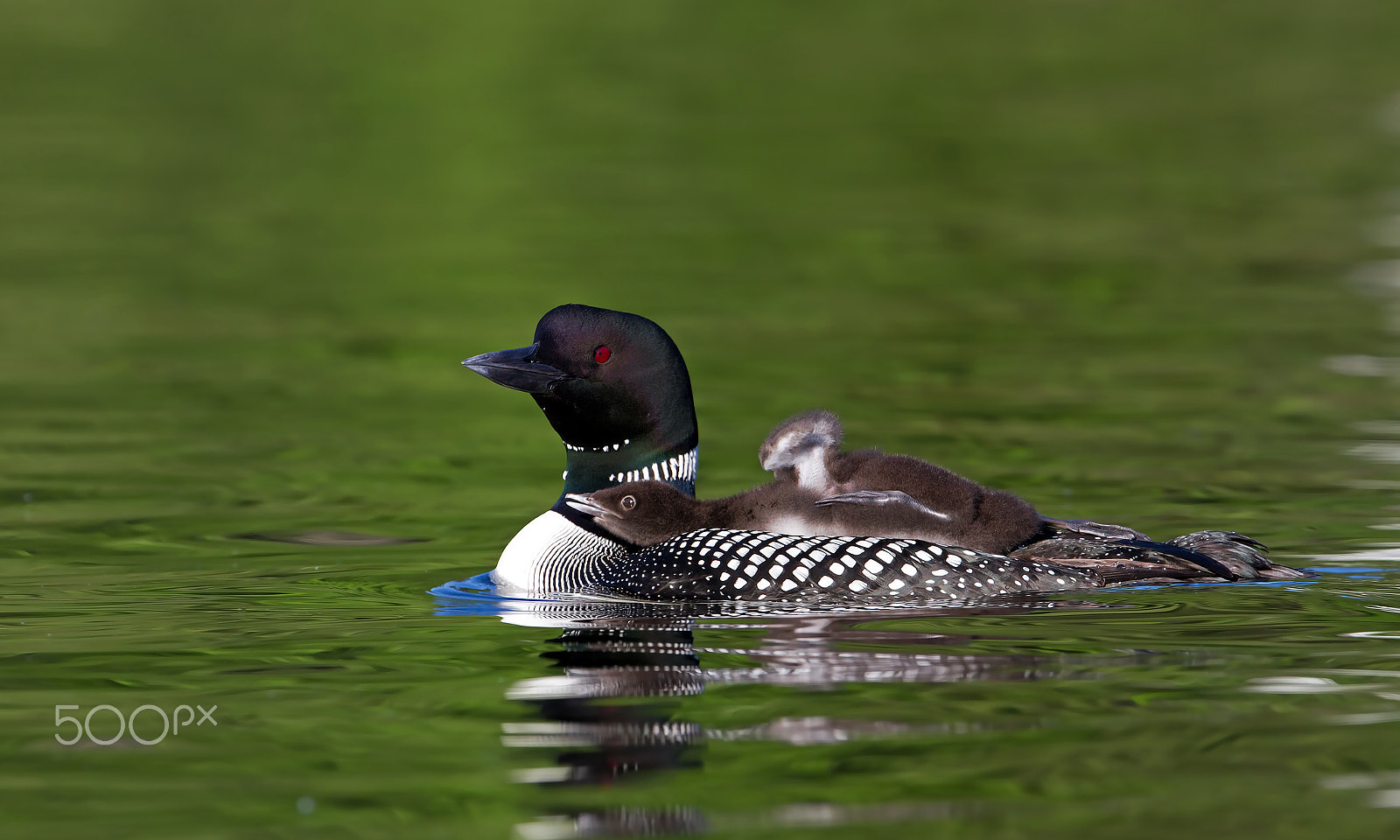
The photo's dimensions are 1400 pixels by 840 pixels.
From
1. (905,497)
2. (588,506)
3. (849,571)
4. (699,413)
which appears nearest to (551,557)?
(588,506)

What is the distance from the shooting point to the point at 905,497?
589 cm

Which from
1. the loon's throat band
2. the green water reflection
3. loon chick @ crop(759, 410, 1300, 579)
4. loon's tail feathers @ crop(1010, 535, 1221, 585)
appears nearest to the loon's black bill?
the loon's throat band

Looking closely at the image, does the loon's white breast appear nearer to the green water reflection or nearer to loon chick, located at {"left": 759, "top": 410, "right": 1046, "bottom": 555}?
the green water reflection

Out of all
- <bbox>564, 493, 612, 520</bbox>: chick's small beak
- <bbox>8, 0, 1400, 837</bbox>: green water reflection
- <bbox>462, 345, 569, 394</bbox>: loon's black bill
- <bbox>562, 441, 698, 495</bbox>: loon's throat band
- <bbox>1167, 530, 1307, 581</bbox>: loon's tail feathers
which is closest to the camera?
<bbox>8, 0, 1400, 837</bbox>: green water reflection

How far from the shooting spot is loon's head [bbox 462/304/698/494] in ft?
21.3

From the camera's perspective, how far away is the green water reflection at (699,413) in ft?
14.1

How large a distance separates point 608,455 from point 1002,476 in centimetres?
213

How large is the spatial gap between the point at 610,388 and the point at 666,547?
0.65m

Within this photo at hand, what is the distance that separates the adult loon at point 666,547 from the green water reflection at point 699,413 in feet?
0.62

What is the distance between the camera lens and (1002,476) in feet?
26.8

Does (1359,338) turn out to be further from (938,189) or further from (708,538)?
(938,189)

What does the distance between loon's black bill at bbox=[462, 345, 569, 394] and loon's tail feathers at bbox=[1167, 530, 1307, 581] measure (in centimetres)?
198

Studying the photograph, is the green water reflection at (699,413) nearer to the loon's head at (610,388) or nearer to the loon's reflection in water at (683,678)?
the loon's reflection in water at (683,678)

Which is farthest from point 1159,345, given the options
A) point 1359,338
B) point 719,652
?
point 719,652
